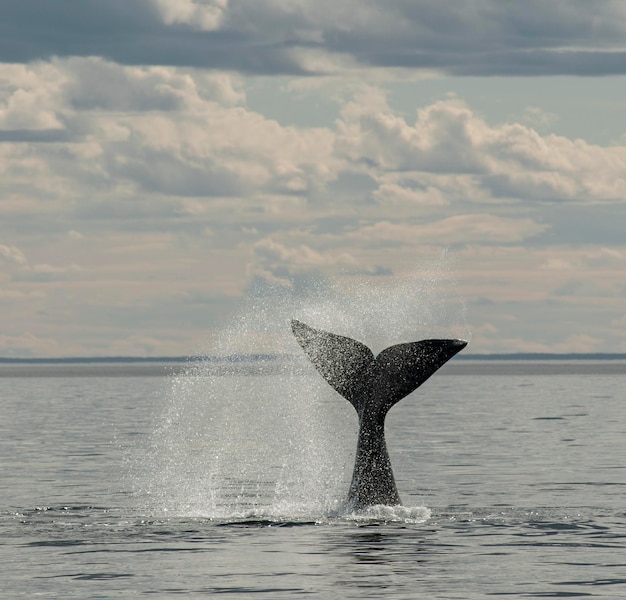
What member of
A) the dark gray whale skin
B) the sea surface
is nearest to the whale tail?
the dark gray whale skin

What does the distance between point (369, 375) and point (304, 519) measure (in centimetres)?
312

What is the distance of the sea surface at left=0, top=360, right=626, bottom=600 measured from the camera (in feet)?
59.2

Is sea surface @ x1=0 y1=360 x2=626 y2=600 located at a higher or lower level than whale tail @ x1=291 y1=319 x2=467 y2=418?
lower

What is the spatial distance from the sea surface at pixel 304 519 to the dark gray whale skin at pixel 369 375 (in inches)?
41.6

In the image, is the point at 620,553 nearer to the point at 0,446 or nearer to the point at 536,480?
the point at 536,480

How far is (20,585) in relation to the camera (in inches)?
706

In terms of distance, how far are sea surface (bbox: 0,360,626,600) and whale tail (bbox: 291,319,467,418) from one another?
1957mm

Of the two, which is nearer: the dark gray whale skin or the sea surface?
the sea surface

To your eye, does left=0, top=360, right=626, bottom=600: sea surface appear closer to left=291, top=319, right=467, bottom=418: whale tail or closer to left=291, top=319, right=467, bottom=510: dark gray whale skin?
left=291, top=319, right=467, bottom=510: dark gray whale skin

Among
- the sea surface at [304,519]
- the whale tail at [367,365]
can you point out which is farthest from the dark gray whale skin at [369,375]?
the sea surface at [304,519]

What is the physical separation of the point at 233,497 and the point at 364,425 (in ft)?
26.6

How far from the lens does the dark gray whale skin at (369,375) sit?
2114cm

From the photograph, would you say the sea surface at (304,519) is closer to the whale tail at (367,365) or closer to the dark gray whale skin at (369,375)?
the dark gray whale skin at (369,375)

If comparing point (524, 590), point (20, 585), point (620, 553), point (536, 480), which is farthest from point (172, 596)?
point (536, 480)
